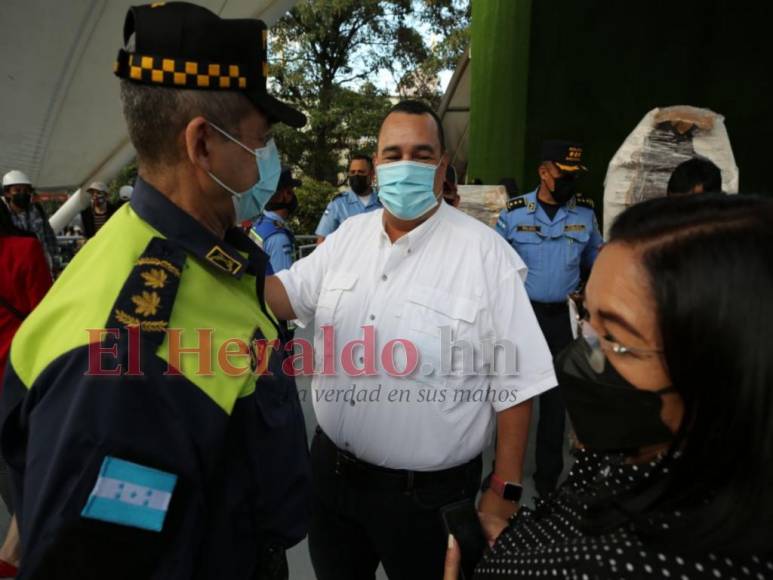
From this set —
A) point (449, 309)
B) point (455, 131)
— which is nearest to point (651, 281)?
point (449, 309)

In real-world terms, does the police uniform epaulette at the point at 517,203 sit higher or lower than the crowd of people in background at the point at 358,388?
higher

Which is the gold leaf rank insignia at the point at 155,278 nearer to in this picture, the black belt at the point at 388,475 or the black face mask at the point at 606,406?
the black face mask at the point at 606,406

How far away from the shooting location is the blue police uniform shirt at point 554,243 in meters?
3.36

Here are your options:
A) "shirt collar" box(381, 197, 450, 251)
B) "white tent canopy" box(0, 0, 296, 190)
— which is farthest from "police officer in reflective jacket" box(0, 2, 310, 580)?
"white tent canopy" box(0, 0, 296, 190)

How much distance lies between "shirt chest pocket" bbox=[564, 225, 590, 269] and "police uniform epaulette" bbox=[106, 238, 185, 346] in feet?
9.41

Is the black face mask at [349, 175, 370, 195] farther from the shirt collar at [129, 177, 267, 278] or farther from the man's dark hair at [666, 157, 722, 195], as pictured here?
the shirt collar at [129, 177, 267, 278]

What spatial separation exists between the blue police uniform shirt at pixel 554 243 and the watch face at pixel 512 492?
199 centimetres

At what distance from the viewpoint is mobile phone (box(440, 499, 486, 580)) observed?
112cm

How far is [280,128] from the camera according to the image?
1514cm

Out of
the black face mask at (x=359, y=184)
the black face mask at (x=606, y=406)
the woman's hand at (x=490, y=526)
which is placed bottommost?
the woman's hand at (x=490, y=526)

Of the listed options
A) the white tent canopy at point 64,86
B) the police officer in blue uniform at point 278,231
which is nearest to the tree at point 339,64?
the white tent canopy at point 64,86

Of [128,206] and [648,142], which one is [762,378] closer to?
[128,206]

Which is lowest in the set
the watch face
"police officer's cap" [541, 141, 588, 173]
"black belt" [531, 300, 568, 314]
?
the watch face

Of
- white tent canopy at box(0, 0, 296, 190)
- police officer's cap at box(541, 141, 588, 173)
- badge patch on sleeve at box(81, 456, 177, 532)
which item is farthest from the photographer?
white tent canopy at box(0, 0, 296, 190)
